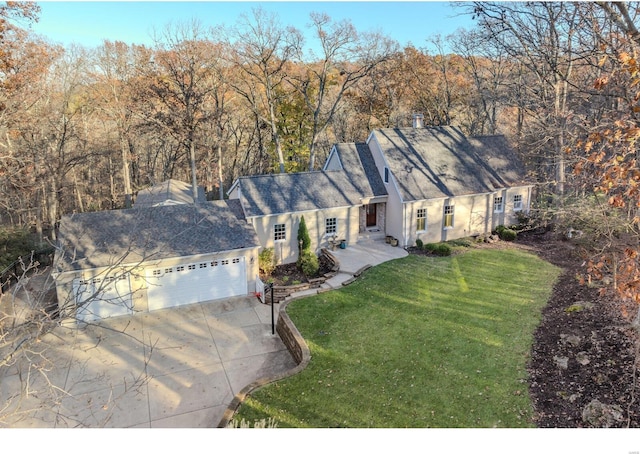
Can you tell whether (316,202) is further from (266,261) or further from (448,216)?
(448,216)

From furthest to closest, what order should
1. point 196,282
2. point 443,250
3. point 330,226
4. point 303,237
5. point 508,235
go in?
point 508,235 → point 330,226 → point 443,250 → point 303,237 → point 196,282

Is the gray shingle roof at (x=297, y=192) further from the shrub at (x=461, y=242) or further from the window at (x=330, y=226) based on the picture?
the shrub at (x=461, y=242)

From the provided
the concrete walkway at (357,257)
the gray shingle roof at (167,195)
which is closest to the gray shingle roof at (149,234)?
the concrete walkway at (357,257)

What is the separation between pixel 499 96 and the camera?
1205 inches

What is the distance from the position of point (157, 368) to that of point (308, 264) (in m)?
7.86

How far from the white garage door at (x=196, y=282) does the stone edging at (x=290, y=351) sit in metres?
2.72

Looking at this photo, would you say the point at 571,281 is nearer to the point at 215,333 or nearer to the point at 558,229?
the point at 558,229

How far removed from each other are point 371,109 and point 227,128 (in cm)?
1312

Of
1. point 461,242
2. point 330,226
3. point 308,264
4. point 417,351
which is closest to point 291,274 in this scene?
point 308,264

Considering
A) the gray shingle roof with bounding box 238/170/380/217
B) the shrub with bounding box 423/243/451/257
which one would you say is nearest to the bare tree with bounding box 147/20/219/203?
the gray shingle roof with bounding box 238/170/380/217

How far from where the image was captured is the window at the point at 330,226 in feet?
67.1

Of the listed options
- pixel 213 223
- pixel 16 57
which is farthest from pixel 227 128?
pixel 213 223

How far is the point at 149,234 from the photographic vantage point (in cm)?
1573

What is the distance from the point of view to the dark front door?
2297 cm
